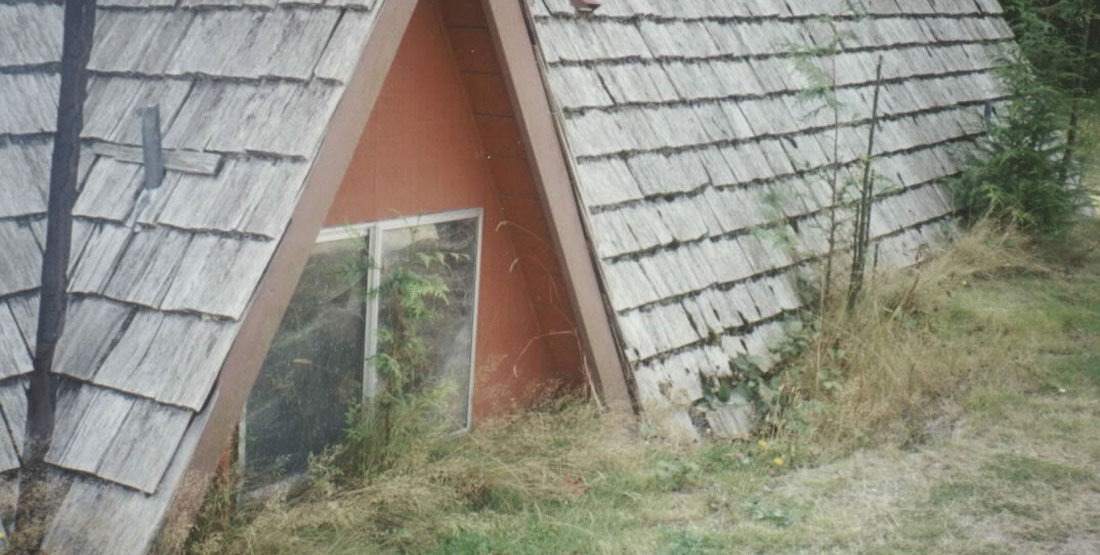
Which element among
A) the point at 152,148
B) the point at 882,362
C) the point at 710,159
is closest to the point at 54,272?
the point at 152,148

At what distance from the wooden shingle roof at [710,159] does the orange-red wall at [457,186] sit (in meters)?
0.48

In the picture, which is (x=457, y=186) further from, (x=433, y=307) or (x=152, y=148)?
(x=152, y=148)

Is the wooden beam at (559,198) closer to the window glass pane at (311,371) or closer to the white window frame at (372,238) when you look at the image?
the white window frame at (372,238)

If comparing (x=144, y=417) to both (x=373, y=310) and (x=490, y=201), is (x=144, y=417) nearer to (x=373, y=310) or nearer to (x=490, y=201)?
(x=373, y=310)

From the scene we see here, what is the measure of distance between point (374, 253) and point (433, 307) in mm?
527

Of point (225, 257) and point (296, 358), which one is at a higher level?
point (225, 257)

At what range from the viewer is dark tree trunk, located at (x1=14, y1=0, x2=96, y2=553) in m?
3.96

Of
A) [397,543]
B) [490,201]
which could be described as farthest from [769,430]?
[397,543]

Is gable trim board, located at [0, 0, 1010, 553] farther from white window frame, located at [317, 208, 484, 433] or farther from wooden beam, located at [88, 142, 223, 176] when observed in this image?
white window frame, located at [317, 208, 484, 433]

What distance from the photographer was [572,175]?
221 inches

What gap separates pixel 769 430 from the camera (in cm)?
614

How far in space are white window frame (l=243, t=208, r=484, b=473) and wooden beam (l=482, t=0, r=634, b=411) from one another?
543 millimetres

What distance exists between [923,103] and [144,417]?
7696 millimetres

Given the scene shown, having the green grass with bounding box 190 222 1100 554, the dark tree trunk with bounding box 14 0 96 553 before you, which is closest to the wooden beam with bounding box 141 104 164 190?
the dark tree trunk with bounding box 14 0 96 553
